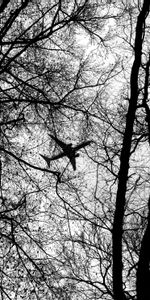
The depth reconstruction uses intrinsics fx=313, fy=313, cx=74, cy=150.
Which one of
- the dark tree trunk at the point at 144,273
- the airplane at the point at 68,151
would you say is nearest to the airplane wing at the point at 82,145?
the airplane at the point at 68,151

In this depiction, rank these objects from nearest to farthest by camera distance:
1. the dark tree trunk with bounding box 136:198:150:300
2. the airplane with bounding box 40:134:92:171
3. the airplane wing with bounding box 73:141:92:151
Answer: the dark tree trunk with bounding box 136:198:150:300 → the airplane with bounding box 40:134:92:171 → the airplane wing with bounding box 73:141:92:151

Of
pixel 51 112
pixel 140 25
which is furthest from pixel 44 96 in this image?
pixel 140 25

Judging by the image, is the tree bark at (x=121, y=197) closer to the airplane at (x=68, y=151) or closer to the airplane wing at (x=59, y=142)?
the airplane at (x=68, y=151)

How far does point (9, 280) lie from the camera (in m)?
7.70

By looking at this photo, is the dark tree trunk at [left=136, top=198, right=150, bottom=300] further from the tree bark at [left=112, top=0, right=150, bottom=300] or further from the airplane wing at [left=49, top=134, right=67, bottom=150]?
the airplane wing at [left=49, top=134, right=67, bottom=150]

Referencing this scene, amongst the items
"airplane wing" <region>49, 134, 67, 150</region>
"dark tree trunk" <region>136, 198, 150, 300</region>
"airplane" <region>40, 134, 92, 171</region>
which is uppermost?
"airplane wing" <region>49, 134, 67, 150</region>

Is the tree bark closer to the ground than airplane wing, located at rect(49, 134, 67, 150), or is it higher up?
closer to the ground

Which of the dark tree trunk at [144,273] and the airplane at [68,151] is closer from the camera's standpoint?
the dark tree trunk at [144,273]

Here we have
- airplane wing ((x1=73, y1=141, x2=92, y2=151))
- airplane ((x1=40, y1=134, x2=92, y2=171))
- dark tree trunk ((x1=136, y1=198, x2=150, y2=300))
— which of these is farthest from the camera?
airplane wing ((x1=73, y1=141, x2=92, y2=151))

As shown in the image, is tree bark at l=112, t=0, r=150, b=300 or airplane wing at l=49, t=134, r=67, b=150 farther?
airplane wing at l=49, t=134, r=67, b=150

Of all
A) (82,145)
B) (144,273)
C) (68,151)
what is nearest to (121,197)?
(144,273)

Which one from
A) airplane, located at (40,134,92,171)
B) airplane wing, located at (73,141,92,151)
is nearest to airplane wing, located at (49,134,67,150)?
airplane, located at (40,134,92,171)

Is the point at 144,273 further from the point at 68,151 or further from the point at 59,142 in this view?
the point at 59,142

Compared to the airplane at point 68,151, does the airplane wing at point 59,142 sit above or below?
above
